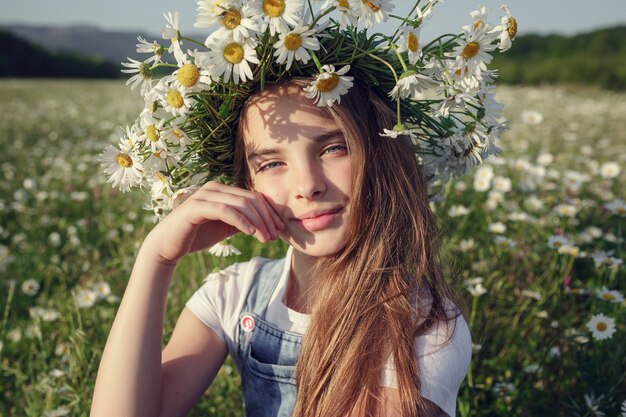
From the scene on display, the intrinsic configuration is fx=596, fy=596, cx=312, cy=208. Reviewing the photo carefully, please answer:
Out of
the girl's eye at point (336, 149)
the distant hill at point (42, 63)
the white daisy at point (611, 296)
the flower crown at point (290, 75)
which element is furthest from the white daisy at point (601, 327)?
the distant hill at point (42, 63)

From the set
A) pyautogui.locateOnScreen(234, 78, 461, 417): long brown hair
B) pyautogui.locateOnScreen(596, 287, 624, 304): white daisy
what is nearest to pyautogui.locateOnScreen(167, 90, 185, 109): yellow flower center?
pyautogui.locateOnScreen(234, 78, 461, 417): long brown hair

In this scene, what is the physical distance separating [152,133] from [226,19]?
394mm

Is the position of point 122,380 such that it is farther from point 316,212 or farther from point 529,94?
point 529,94

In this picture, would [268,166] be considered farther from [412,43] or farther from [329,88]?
[412,43]

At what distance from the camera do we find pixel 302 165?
1495 mm

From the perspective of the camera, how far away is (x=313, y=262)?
1775 millimetres

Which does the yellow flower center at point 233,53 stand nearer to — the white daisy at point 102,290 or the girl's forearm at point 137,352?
the girl's forearm at point 137,352

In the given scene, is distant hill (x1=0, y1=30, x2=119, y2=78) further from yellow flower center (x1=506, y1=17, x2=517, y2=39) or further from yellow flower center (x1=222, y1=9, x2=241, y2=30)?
yellow flower center (x1=506, y1=17, x2=517, y2=39)

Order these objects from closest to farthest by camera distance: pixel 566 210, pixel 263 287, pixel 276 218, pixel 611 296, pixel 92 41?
pixel 276 218 → pixel 263 287 → pixel 611 296 → pixel 566 210 → pixel 92 41

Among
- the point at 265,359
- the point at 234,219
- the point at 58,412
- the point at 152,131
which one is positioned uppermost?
the point at 152,131

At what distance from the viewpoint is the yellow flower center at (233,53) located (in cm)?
134

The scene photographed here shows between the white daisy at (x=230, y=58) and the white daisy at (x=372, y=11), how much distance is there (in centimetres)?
25

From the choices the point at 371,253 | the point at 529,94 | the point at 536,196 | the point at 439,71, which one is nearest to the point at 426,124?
the point at 439,71

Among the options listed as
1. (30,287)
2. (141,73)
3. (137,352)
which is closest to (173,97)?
(141,73)
